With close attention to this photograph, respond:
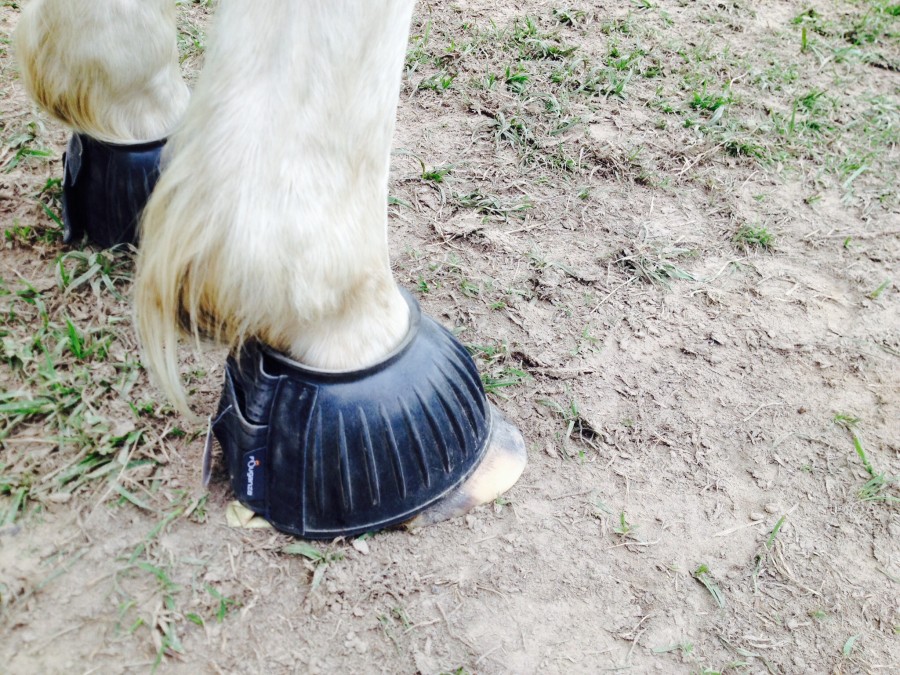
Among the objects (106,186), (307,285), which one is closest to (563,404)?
(307,285)

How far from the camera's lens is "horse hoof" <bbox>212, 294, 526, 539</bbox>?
1304mm

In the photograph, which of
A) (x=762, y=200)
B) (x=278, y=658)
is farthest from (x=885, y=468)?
(x=278, y=658)

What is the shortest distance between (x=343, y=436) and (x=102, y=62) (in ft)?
2.96

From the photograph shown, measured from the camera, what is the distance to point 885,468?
5.81ft

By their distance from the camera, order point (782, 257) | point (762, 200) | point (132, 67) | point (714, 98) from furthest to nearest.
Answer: point (714, 98) → point (762, 200) → point (782, 257) → point (132, 67)

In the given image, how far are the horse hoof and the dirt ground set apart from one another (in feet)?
0.23

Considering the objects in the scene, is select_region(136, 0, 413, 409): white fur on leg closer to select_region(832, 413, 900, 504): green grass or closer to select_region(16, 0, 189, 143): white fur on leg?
select_region(16, 0, 189, 143): white fur on leg

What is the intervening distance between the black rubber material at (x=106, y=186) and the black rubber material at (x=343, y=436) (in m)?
0.59

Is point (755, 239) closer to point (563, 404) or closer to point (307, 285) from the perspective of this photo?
point (563, 404)

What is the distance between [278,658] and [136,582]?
27 centimetres

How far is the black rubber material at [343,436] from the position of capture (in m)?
1.30

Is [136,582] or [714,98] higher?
[714,98]

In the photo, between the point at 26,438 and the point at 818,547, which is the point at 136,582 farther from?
the point at 818,547

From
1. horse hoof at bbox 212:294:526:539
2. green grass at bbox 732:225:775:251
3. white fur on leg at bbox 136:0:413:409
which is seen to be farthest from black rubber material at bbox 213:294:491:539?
green grass at bbox 732:225:775:251
